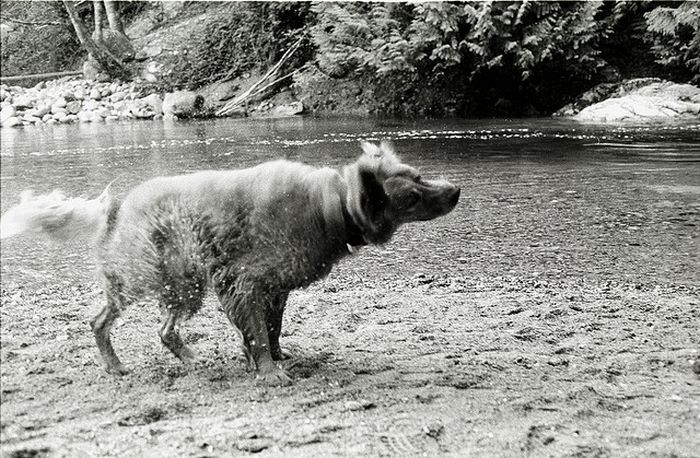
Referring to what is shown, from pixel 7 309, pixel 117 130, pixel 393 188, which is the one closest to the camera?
pixel 393 188

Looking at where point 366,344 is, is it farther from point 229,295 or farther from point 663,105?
point 663,105

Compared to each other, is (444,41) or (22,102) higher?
(444,41)

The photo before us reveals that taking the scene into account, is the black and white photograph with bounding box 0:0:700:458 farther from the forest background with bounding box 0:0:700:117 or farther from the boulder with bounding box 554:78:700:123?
the boulder with bounding box 554:78:700:123

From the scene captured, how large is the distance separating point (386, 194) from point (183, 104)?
5.38ft

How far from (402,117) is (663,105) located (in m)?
8.40

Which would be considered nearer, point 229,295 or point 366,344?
point 229,295

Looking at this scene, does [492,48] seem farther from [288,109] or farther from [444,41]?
[288,109]

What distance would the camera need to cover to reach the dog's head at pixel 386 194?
277cm

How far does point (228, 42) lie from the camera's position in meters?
4.79

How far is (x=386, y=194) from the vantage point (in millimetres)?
2854

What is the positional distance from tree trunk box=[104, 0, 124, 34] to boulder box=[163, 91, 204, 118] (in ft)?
1.84

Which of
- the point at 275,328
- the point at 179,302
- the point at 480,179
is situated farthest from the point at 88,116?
the point at 480,179

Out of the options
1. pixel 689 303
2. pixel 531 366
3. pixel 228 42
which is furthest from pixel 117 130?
pixel 689 303

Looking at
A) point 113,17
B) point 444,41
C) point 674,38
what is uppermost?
point 674,38
